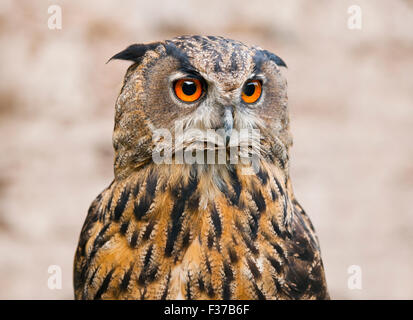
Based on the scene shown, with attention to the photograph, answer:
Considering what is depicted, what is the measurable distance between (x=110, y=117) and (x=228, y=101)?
3.60 meters

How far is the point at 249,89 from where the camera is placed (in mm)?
1638

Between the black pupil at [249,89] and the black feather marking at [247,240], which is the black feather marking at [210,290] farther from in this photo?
the black pupil at [249,89]

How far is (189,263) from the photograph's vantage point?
166cm

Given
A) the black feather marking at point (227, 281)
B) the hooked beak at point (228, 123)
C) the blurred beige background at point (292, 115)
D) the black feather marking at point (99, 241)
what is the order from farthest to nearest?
the blurred beige background at point (292, 115), the black feather marking at point (99, 241), the black feather marking at point (227, 281), the hooked beak at point (228, 123)

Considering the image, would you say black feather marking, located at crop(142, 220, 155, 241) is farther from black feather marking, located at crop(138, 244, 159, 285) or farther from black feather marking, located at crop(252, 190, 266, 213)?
black feather marking, located at crop(252, 190, 266, 213)

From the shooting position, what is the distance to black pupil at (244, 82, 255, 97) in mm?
1631

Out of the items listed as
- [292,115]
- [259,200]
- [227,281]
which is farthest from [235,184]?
[292,115]

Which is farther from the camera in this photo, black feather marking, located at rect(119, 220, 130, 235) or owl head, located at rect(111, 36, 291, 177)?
black feather marking, located at rect(119, 220, 130, 235)

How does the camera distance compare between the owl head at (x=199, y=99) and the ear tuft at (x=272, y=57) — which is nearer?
the owl head at (x=199, y=99)

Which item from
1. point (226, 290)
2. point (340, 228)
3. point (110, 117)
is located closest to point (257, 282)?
point (226, 290)

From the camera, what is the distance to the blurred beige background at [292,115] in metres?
4.38

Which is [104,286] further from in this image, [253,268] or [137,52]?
[137,52]

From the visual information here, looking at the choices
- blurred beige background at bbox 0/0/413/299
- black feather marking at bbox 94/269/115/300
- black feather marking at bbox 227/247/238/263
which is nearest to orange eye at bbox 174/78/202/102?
black feather marking at bbox 227/247/238/263

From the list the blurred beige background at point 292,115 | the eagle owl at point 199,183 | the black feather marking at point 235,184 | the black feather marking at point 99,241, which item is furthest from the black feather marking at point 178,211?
the blurred beige background at point 292,115
